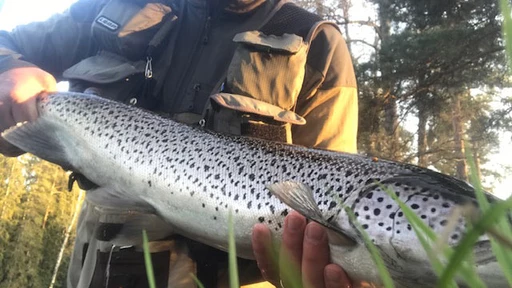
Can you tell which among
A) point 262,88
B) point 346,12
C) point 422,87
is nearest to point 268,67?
point 262,88

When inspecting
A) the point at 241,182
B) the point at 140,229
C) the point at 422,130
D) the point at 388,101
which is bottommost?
the point at 422,130

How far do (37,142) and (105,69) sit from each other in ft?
1.60

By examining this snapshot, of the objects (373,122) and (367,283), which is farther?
(373,122)

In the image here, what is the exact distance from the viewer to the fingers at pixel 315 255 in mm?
1739

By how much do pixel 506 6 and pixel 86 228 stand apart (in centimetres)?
248

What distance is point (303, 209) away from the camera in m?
1.66

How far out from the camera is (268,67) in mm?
2666

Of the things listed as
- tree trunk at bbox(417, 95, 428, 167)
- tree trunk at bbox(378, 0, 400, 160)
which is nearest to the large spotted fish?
tree trunk at bbox(378, 0, 400, 160)

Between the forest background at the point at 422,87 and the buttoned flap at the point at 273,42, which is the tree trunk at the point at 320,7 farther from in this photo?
the buttoned flap at the point at 273,42

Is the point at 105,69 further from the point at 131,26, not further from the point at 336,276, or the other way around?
the point at 336,276

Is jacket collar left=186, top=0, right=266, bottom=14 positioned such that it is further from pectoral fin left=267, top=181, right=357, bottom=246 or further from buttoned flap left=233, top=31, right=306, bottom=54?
pectoral fin left=267, top=181, right=357, bottom=246

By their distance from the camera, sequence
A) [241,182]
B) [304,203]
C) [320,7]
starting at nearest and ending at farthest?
1. [304,203]
2. [241,182]
3. [320,7]

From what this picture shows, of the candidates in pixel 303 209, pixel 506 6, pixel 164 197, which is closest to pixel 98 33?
pixel 164 197

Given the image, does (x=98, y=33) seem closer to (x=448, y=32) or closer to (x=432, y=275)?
(x=432, y=275)
